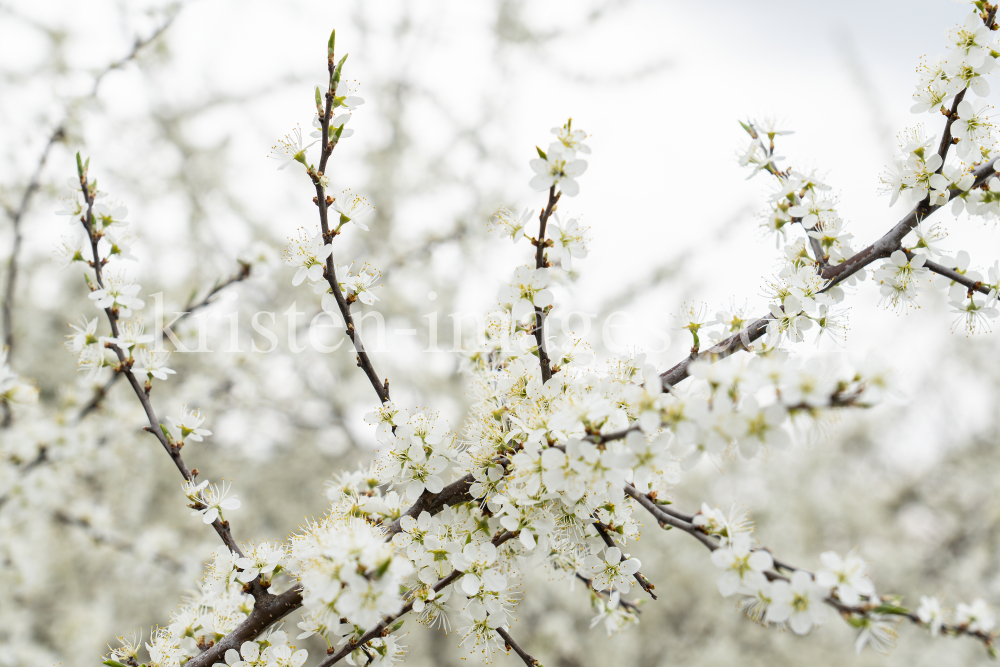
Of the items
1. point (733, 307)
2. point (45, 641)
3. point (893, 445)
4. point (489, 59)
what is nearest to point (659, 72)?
point (489, 59)

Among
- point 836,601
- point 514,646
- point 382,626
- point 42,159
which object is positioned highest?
point 42,159

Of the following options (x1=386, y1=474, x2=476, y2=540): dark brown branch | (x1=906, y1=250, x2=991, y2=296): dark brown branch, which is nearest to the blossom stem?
(x1=386, y1=474, x2=476, y2=540): dark brown branch

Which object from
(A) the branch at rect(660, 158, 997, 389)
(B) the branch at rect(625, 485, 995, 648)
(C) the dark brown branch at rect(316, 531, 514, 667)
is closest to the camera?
(B) the branch at rect(625, 485, 995, 648)

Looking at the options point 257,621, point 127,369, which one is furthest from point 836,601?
point 127,369

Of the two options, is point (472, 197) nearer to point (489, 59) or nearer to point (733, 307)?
point (489, 59)

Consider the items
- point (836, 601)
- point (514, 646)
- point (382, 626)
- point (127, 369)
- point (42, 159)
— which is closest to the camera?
point (836, 601)

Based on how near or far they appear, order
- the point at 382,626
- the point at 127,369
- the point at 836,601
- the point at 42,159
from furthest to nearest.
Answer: the point at 42,159 → the point at 127,369 → the point at 382,626 → the point at 836,601

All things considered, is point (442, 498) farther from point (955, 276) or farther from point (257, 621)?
point (955, 276)

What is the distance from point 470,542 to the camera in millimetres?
1153

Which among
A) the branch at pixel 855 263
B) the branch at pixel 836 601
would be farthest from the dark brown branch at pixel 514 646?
the branch at pixel 855 263

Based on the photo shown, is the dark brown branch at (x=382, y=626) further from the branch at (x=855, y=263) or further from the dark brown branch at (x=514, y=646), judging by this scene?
the branch at (x=855, y=263)

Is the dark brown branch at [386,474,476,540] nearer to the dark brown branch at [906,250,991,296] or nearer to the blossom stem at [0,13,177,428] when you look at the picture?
the dark brown branch at [906,250,991,296]

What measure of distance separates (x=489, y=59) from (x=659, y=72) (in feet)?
4.75

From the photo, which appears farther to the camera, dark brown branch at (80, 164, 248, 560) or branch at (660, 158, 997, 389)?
dark brown branch at (80, 164, 248, 560)
